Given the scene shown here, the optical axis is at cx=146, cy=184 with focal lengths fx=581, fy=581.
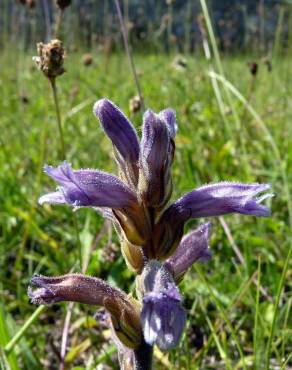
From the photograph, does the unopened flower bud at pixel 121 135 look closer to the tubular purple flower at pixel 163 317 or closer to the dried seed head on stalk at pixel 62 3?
the tubular purple flower at pixel 163 317

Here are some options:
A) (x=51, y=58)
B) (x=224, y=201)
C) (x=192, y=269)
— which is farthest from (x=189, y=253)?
(x=192, y=269)

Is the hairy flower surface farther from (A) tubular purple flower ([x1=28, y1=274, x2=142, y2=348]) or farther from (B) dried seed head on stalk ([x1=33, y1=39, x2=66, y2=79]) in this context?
(B) dried seed head on stalk ([x1=33, y1=39, x2=66, y2=79])

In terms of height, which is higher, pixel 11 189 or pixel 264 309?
pixel 11 189

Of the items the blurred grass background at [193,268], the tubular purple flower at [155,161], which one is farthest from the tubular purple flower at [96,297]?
the blurred grass background at [193,268]

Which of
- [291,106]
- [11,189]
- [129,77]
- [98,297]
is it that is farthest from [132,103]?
[129,77]

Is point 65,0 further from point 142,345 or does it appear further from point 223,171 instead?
point 223,171

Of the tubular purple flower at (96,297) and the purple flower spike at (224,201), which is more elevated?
the purple flower spike at (224,201)
